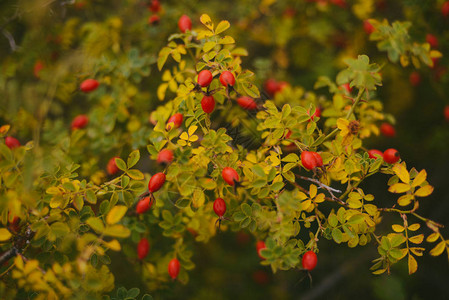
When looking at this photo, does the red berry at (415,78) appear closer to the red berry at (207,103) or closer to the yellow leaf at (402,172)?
the yellow leaf at (402,172)

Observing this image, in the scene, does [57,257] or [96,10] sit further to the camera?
[96,10]

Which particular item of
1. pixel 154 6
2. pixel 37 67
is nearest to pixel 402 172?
pixel 154 6

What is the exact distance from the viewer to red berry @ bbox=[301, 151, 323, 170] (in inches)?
44.4

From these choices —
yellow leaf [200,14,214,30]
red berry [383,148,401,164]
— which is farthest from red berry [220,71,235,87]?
red berry [383,148,401,164]

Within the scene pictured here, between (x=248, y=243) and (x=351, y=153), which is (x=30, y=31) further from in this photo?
(x=248, y=243)

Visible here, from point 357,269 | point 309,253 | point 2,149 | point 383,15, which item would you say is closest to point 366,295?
point 357,269

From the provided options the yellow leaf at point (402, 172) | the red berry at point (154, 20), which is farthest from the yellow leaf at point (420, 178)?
the red berry at point (154, 20)

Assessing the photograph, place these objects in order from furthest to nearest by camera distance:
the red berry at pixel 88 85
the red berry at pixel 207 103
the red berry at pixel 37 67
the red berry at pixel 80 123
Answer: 1. the red berry at pixel 37 67
2. the red berry at pixel 80 123
3. the red berry at pixel 88 85
4. the red berry at pixel 207 103

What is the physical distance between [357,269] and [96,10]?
9.56 feet

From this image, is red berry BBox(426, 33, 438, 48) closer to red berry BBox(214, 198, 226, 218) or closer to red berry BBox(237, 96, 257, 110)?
red berry BBox(237, 96, 257, 110)

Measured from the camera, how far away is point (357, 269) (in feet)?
8.49

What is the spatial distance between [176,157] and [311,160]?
48cm

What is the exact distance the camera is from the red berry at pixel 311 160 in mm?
1129

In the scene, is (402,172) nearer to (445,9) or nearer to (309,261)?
(309,261)
